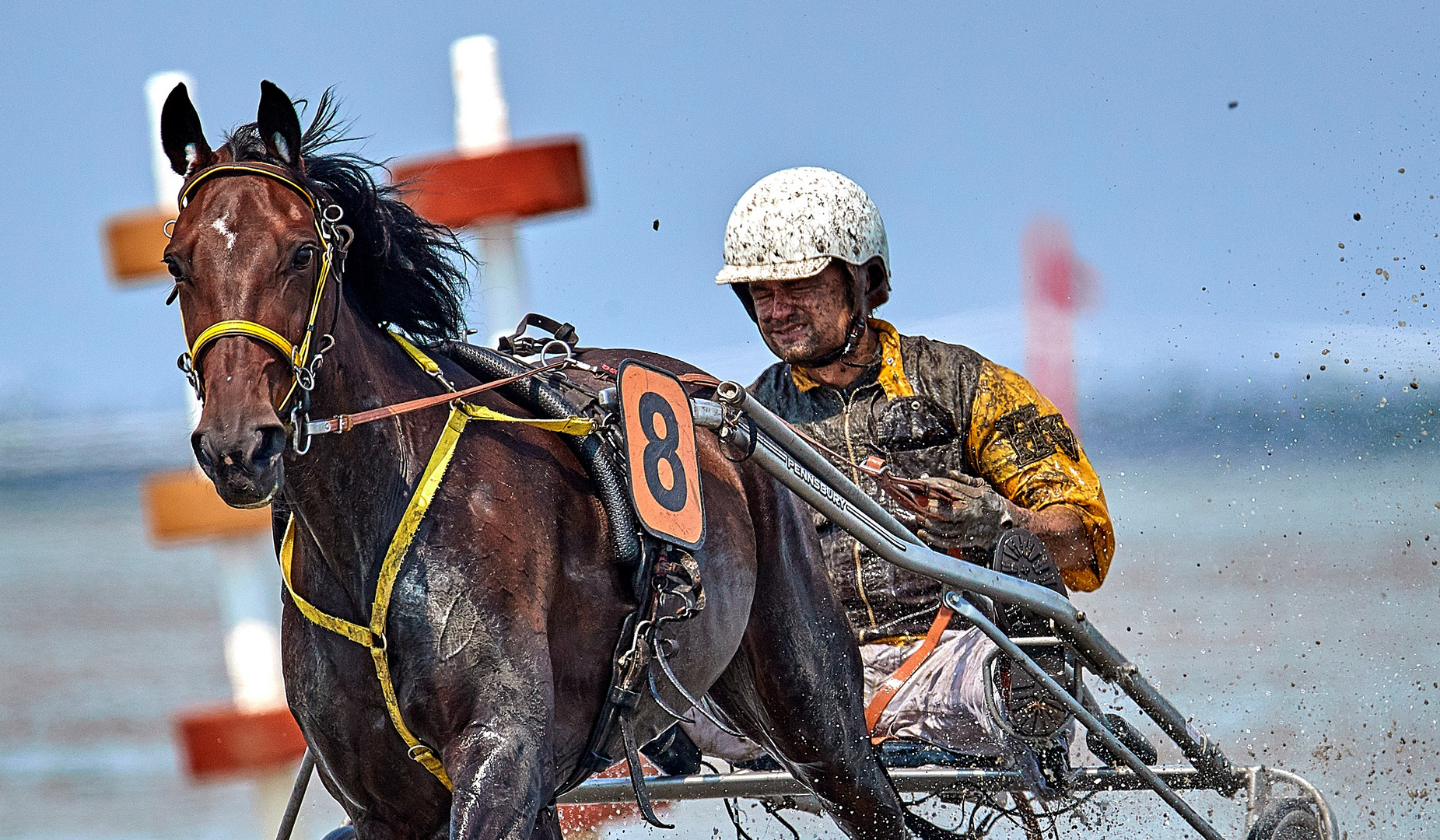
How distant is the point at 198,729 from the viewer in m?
7.95

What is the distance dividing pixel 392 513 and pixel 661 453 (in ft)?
1.86

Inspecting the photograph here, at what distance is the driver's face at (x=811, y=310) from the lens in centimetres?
471

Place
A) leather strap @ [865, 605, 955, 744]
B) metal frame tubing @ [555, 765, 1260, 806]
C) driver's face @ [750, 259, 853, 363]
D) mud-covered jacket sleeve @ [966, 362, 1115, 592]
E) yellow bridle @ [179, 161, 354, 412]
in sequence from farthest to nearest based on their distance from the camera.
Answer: driver's face @ [750, 259, 853, 363], mud-covered jacket sleeve @ [966, 362, 1115, 592], leather strap @ [865, 605, 955, 744], metal frame tubing @ [555, 765, 1260, 806], yellow bridle @ [179, 161, 354, 412]

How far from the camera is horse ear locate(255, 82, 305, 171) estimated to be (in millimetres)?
3154

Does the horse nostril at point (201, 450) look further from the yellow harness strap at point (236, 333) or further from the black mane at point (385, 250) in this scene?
the black mane at point (385, 250)

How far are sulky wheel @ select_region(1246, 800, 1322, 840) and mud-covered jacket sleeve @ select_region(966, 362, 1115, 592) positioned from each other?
2.31ft

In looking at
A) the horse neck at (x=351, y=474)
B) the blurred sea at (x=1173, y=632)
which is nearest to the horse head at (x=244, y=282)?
the horse neck at (x=351, y=474)

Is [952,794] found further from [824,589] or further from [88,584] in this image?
[88,584]

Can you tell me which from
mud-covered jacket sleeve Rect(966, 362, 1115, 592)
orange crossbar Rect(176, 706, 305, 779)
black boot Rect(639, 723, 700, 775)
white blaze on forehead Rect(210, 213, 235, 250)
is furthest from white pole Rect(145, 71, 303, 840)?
white blaze on forehead Rect(210, 213, 235, 250)

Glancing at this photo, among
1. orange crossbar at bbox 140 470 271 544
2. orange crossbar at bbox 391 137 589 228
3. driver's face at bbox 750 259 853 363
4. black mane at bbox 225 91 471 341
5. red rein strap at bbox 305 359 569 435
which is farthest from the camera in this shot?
orange crossbar at bbox 140 470 271 544

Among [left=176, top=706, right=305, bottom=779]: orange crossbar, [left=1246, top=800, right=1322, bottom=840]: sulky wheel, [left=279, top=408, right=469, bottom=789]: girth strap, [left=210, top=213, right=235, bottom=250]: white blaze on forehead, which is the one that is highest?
[left=210, top=213, right=235, bottom=250]: white blaze on forehead

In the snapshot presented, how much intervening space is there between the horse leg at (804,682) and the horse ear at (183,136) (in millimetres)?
1479

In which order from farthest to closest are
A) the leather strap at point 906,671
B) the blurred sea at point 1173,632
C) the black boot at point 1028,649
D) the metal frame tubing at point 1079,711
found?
the blurred sea at point 1173,632 < the leather strap at point 906,671 < the black boot at point 1028,649 < the metal frame tubing at point 1079,711

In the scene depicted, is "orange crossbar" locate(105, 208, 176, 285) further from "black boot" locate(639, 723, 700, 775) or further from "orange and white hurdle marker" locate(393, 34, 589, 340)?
"black boot" locate(639, 723, 700, 775)
